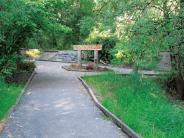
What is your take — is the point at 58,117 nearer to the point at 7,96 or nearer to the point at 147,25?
the point at 7,96

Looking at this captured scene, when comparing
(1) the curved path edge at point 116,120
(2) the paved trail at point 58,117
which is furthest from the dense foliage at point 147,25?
(2) the paved trail at point 58,117

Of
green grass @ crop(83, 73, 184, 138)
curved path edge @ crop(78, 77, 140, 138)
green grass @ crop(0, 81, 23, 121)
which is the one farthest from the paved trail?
green grass @ crop(83, 73, 184, 138)

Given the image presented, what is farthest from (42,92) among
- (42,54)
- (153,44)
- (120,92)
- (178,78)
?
(42,54)

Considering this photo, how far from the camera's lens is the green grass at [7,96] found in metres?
12.6

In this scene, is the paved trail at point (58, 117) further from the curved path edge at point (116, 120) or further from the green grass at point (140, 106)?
the green grass at point (140, 106)

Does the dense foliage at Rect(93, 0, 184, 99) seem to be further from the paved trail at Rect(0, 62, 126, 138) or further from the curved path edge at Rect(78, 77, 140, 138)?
the paved trail at Rect(0, 62, 126, 138)

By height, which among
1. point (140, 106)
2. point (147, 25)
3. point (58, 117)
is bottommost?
point (58, 117)

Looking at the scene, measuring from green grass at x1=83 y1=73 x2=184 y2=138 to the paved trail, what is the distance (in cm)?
51

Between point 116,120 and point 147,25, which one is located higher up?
point 147,25

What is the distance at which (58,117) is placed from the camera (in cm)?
1232

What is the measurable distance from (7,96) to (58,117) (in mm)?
3322

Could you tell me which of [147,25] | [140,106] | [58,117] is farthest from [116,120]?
[147,25]

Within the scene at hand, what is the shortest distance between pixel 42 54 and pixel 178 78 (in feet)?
69.6

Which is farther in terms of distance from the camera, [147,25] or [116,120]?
[147,25]
